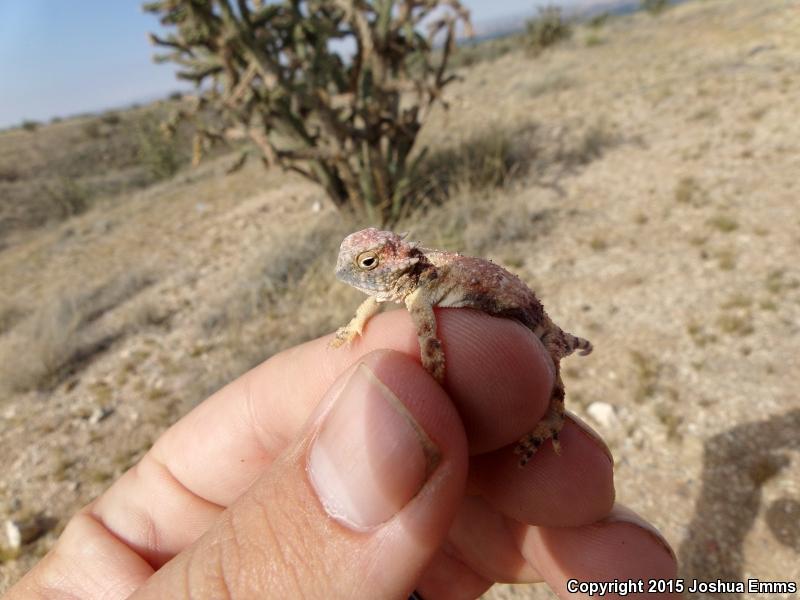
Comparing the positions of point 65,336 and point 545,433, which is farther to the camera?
point 65,336

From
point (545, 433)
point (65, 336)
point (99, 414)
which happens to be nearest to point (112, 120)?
point (65, 336)

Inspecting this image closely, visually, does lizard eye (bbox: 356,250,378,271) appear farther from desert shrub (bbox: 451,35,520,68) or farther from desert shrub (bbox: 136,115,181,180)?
desert shrub (bbox: 451,35,520,68)

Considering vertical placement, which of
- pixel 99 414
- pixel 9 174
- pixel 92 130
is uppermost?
pixel 99 414

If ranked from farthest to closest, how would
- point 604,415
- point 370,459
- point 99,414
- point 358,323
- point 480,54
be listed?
1. point 480,54
2. point 99,414
3. point 604,415
4. point 358,323
5. point 370,459

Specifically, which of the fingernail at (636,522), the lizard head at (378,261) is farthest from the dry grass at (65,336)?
the fingernail at (636,522)

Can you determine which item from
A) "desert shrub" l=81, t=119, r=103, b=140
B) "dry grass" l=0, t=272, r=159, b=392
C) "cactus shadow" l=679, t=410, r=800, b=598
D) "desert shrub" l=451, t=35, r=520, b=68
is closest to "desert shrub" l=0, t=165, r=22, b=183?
"desert shrub" l=81, t=119, r=103, b=140

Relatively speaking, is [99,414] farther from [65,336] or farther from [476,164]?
[476,164]

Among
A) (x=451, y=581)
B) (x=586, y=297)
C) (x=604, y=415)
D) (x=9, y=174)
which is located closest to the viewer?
(x=451, y=581)
